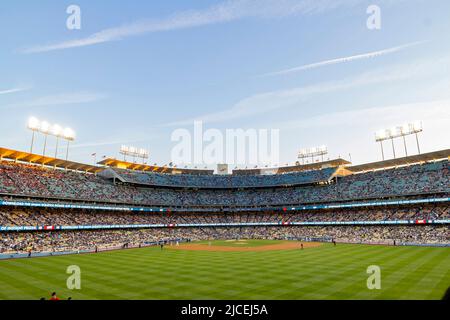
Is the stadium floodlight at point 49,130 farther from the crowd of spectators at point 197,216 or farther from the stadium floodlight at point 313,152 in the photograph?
the stadium floodlight at point 313,152

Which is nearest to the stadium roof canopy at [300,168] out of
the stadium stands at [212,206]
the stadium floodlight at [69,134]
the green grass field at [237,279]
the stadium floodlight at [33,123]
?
the stadium stands at [212,206]

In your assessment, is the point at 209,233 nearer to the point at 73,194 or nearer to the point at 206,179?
the point at 206,179

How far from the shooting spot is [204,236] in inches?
3086

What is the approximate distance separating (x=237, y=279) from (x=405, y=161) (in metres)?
70.3

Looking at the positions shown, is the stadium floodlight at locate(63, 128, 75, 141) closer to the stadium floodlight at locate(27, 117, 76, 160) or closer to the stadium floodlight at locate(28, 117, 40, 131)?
the stadium floodlight at locate(27, 117, 76, 160)

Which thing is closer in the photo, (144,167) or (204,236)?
(204,236)

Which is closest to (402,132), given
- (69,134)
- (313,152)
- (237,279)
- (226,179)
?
(313,152)

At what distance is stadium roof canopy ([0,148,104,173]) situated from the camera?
6297cm

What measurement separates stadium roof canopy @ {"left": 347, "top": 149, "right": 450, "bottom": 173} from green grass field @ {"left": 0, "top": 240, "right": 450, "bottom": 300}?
43389mm

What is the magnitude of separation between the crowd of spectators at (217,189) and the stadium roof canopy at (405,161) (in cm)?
240

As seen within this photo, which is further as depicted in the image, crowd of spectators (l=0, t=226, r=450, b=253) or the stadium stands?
the stadium stands

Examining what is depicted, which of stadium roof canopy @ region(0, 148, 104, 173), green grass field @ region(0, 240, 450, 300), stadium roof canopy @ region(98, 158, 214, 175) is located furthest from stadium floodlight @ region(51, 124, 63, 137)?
green grass field @ region(0, 240, 450, 300)

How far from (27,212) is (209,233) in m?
44.2

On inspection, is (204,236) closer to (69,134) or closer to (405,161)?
(69,134)
